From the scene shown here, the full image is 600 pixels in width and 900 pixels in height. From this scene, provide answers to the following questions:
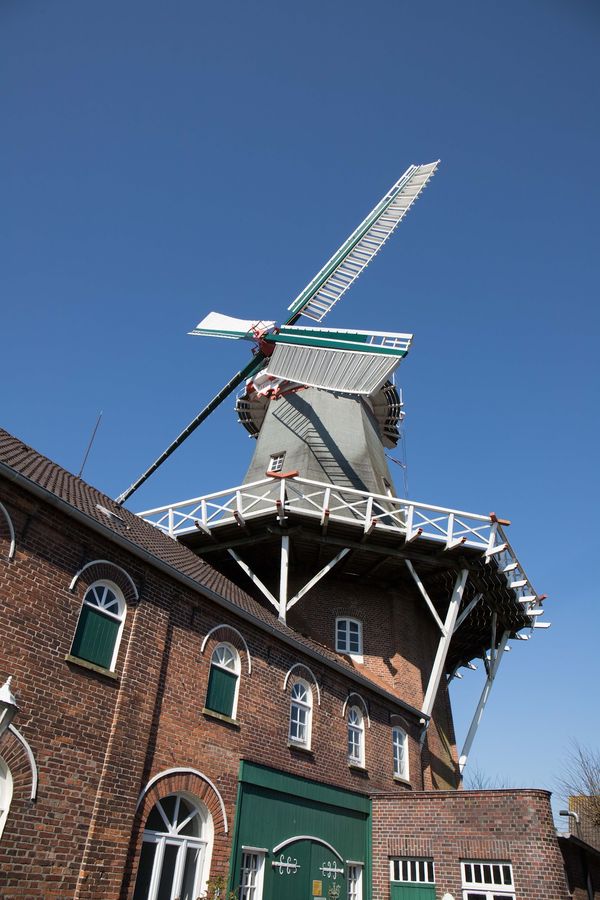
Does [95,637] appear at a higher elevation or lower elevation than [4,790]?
higher

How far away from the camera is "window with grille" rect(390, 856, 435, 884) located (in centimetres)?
1282

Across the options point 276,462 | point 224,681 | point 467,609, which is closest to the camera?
point 224,681

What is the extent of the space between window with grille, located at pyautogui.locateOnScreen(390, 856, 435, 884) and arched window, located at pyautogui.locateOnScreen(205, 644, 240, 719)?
5292 millimetres

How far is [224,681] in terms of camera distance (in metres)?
11.4

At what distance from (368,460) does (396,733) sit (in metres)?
9.08

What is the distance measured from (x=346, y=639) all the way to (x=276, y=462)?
6.87 meters

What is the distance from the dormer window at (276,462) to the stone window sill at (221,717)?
11.7m

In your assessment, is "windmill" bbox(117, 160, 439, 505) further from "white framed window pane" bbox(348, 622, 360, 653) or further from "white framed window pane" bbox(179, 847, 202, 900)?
"white framed window pane" bbox(179, 847, 202, 900)

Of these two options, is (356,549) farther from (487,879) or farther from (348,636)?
(487,879)

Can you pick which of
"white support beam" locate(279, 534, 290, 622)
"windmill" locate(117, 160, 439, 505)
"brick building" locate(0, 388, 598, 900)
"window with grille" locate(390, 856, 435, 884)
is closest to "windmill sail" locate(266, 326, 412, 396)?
"windmill" locate(117, 160, 439, 505)

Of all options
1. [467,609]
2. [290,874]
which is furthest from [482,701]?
[290,874]

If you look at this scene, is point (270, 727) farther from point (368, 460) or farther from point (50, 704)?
point (368, 460)

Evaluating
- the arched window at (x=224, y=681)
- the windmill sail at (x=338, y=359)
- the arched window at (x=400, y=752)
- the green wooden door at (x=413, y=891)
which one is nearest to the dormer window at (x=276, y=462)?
the windmill sail at (x=338, y=359)

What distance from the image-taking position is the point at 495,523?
17.2m
